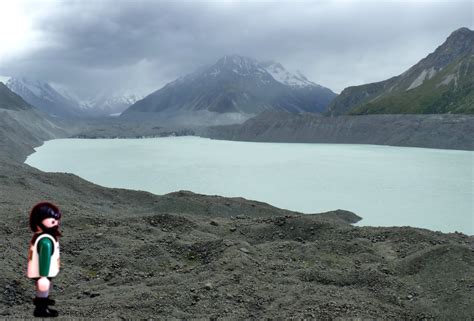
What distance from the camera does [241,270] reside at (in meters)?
16.2

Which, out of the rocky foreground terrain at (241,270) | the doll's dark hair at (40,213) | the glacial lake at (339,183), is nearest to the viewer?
the doll's dark hair at (40,213)

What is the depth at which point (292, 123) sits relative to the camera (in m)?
176

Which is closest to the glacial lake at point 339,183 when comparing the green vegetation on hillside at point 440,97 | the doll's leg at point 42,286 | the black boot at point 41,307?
the black boot at point 41,307

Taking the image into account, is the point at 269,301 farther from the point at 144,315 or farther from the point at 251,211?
the point at 251,211

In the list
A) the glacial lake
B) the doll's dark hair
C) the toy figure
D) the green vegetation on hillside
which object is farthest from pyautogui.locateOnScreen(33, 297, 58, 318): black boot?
the green vegetation on hillside

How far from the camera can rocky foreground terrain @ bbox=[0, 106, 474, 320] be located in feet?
42.4

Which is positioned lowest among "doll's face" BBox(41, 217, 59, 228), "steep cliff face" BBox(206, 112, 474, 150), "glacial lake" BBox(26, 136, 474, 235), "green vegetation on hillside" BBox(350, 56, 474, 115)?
"doll's face" BBox(41, 217, 59, 228)

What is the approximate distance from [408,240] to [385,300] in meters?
8.57

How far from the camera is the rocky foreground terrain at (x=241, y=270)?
42.4 ft

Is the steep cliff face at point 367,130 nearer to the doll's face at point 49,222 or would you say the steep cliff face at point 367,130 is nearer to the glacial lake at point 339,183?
the glacial lake at point 339,183

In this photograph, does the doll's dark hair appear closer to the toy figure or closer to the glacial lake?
the toy figure

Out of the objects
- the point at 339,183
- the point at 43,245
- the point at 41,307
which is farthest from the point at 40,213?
the point at 339,183

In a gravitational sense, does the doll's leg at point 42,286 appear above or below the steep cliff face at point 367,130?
below

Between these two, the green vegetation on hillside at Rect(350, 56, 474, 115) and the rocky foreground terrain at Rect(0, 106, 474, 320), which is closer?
the rocky foreground terrain at Rect(0, 106, 474, 320)
